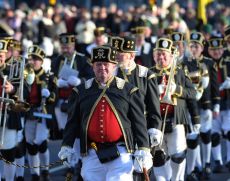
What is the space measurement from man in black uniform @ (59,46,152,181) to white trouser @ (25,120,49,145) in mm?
4596

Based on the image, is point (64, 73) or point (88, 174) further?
point (64, 73)

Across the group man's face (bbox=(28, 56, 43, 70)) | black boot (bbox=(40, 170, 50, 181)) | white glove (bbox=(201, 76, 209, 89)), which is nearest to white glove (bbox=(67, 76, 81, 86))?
man's face (bbox=(28, 56, 43, 70))

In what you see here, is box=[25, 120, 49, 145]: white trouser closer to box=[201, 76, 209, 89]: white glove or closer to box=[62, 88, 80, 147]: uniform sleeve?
box=[201, 76, 209, 89]: white glove

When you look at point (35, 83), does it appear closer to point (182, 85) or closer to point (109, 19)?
point (182, 85)

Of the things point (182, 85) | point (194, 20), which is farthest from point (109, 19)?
point (182, 85)

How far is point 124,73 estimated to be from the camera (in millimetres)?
12039

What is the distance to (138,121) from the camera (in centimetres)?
→ 1038

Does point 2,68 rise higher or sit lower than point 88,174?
higher

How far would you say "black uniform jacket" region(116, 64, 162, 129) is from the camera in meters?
11.5

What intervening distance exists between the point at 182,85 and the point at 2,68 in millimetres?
→ 2406

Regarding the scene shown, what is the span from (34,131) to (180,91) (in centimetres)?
288

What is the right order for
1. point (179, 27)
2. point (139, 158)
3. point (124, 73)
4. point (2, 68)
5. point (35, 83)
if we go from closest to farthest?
point (139, 158) → point (124, 73) → point (2, 68) → point (35, 83) → point (179, 27)

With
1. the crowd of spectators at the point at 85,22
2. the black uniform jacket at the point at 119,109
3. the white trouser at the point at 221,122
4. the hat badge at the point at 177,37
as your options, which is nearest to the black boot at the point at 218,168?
the white trouser at the point at 221,122

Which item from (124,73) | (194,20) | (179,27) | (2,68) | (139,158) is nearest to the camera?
(139,158)
